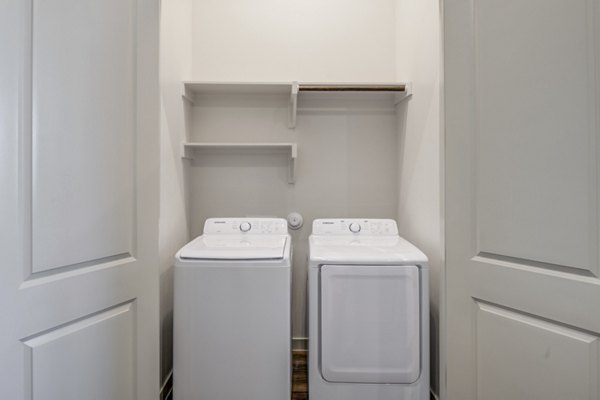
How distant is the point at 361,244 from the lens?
168 cm

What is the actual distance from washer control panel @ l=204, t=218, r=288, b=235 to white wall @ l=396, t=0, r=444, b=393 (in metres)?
0.82

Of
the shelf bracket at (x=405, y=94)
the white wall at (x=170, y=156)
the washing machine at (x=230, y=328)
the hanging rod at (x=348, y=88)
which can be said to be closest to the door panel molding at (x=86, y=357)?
the washing machine at (x=230, y=328)

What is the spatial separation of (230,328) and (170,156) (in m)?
1.00

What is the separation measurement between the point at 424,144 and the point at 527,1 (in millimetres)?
809

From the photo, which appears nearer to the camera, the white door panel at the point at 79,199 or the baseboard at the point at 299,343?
the white door panel at the point at 79,199

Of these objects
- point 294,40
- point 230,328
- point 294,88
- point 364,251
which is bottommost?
point 230,328

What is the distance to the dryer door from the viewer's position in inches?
54.6

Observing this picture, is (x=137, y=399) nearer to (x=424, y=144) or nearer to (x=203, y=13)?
(x=424, y=144)

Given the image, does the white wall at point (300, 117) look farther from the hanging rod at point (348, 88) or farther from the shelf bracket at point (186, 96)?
the hanging rod at point (348, 88)

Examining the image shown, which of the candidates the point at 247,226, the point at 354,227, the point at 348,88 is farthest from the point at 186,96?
the point at 354,227

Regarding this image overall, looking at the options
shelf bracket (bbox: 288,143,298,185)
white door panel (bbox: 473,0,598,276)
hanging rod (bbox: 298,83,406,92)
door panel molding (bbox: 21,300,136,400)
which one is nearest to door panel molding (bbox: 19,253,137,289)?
door panel molding (bbox: 21,300,136,400)

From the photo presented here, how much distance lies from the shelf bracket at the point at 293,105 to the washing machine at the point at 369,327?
105 centimetres

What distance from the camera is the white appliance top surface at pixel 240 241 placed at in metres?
1.42

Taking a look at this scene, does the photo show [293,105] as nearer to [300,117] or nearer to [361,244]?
[300,117]
